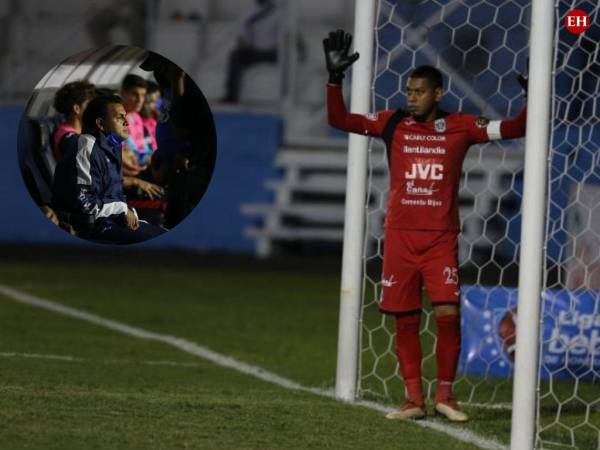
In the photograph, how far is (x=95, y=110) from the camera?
5238mm

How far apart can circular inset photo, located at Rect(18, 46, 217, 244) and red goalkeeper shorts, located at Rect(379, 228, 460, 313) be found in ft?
5.95

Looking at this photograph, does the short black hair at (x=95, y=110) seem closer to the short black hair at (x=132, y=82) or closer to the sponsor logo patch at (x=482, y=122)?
the short black hair at (x=132, y=82)

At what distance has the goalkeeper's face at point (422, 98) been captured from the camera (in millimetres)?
7066

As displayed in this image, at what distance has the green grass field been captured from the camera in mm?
6004

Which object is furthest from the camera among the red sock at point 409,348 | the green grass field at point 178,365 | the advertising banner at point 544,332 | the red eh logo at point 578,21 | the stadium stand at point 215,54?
the stadium stand at point 215,54

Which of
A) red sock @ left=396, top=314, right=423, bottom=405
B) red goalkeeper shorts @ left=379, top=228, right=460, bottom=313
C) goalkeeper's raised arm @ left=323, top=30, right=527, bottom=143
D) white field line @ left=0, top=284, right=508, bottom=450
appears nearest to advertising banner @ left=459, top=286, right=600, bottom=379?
white field line @ left=0, top=284, right=508, bottom=450

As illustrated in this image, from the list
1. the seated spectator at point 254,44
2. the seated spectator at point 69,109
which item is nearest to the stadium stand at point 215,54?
the seated spectator at point 254,44

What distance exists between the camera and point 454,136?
23.3ft

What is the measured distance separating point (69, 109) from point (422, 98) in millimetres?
2202

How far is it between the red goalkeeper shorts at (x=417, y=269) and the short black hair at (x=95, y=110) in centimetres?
218

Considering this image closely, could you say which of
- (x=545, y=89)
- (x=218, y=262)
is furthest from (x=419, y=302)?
(x=218, y=262)

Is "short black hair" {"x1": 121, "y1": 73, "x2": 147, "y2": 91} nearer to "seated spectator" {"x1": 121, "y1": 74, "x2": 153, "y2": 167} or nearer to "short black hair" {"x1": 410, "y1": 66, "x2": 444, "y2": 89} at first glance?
"seated spectator" {"x1": 121, "y1": 74, "x2": 153, "y2": 167}

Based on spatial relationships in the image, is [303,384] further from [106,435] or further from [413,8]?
[413,8]

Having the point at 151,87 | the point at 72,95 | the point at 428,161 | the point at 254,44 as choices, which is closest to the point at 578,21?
the point at 428,161
